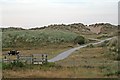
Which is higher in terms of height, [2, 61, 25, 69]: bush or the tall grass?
the tall grass

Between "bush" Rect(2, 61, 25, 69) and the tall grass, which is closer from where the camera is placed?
"bush" Rect(2, 61, 25, 69)

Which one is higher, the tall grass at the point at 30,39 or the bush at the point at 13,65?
the tall grass at the point at 30,39

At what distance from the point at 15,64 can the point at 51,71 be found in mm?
3983

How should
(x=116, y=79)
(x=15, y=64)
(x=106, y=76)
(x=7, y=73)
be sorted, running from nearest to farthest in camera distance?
(x=116, y=79) → (x=106, y=76) → (x=7, y=73) → (x=15, y=64)

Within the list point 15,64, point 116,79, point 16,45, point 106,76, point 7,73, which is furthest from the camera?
point 16,45

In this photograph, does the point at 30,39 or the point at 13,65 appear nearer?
the point at 13,65

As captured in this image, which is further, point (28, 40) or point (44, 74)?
point (28, 40)

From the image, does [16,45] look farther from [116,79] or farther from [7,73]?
[116,79]

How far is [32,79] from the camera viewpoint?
23.5 meters

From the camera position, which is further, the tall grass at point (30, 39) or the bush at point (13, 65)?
the tall grass at point (30, 39)

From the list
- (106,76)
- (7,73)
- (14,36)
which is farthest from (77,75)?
(14,36)

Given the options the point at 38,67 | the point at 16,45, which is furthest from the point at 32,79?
the point at 16,45

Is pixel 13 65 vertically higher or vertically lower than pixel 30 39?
lower

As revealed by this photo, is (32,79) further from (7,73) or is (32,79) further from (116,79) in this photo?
(116,79)
